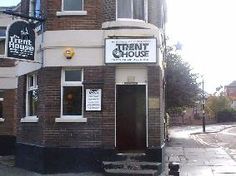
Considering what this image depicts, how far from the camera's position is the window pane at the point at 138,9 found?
1594 centimetres

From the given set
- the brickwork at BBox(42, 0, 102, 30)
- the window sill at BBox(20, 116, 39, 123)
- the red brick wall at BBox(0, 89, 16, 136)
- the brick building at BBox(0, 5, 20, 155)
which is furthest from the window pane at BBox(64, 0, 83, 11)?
the red brick wall at BBox(0, 89, 16, 136)

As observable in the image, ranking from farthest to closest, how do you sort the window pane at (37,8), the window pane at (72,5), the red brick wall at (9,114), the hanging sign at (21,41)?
the red brick wall at (9,114), the window pane at (37,8), the window pane at (72,5), the hanging sign at (21,41)

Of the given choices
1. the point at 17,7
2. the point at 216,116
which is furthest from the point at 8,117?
the point at 216,116

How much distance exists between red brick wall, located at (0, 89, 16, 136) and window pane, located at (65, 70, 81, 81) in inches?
300

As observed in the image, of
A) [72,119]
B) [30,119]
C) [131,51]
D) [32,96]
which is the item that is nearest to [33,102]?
[32,96]

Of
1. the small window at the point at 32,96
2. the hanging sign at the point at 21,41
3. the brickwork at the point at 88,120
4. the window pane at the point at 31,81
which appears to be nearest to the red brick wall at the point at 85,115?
the brickwork at the point at 88,120

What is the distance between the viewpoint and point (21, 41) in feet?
47.7

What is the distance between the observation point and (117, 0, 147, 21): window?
52.1 ft

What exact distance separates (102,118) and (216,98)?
6682 cm

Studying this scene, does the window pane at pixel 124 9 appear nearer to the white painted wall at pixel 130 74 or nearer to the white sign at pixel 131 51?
the white sign at pixel 131 51

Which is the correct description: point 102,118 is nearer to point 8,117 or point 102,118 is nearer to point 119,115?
point 119,115

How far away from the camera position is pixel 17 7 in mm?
22078

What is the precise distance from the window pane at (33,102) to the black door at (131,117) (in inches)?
128

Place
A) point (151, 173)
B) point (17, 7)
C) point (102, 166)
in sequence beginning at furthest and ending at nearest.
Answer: point (17, 7) → point (102, 166) → point (151, 173)
